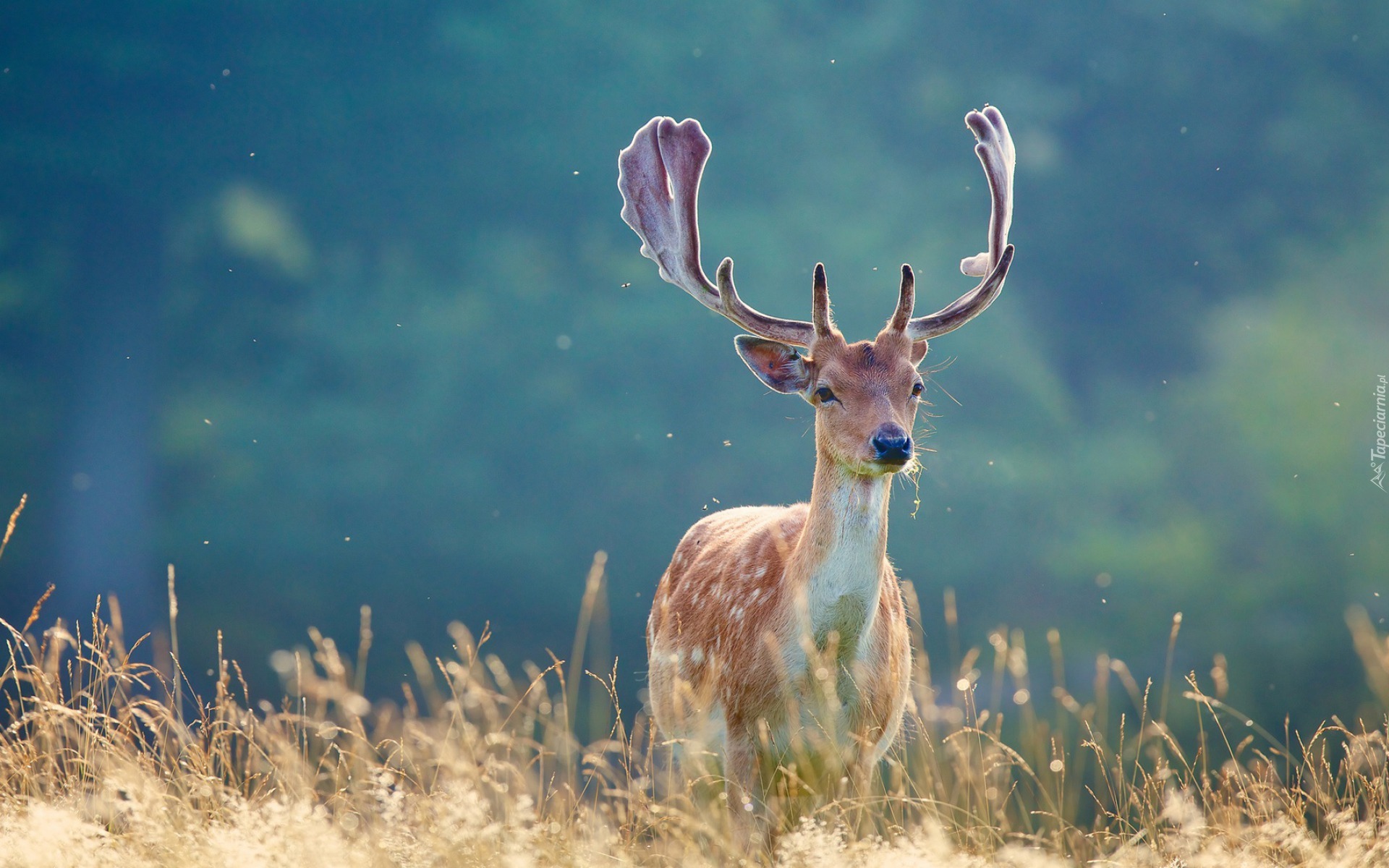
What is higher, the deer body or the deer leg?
the deer body

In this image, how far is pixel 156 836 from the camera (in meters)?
2.94

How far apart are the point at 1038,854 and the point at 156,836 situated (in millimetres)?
2374

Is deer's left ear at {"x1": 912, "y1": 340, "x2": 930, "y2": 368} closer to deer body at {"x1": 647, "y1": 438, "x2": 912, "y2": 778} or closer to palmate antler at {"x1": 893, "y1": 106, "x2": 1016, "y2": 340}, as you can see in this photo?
palmate antler at {"x1": 893, "y1": 106, "x2": 1016, "y2": 340}

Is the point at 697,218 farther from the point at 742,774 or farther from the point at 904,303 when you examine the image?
the point at 742,774

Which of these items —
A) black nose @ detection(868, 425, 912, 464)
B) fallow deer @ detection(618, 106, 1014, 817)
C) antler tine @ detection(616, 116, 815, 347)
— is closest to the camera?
black nose @ detection(868, 425, 912, 464)

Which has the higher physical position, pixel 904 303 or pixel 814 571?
pixel 904 303

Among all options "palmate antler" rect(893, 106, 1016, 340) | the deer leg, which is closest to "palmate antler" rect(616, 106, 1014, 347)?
"palmate antler" rect(893, 106, 1016, 340)

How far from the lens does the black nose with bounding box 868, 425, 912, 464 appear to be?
4184 mm

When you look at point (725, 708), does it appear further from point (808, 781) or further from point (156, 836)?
point (156, 836)

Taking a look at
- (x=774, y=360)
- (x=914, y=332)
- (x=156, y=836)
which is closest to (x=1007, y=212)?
(x=914, y=332)

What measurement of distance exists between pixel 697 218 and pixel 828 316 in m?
1.12

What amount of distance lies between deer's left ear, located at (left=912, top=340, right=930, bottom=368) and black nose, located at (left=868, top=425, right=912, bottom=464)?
95 centimetres

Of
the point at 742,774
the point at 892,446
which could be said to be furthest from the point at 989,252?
the point at 742,774

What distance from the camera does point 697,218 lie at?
5.64m
